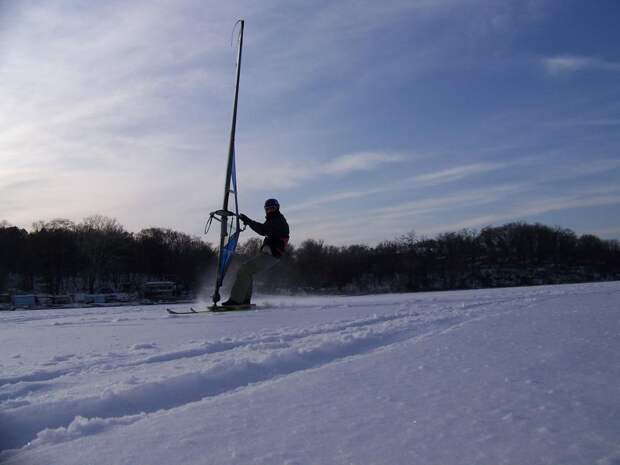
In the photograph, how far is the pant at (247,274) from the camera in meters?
9.00

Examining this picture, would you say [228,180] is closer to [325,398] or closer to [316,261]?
[325,398]

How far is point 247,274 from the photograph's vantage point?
910 centimetres

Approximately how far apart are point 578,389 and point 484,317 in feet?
10.1

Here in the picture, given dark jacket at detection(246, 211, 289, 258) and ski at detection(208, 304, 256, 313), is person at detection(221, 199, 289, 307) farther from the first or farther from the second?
ski at detection(208, 304, 256, 313)

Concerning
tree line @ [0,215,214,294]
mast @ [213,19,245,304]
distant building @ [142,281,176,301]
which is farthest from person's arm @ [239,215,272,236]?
tree line @ [0,215,214,294]

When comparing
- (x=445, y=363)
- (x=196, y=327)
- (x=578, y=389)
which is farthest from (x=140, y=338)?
(x=578, y=389)

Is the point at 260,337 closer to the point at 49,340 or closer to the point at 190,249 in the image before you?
the point at 49,340

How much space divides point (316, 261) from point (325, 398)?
3400 centimetres

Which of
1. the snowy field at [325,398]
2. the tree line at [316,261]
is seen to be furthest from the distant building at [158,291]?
the snowy field at [325,398]

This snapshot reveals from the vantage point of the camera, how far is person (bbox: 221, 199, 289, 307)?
9000 millimetres

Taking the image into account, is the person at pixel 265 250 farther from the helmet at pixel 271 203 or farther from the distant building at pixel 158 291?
the distant building at pixel 158 291

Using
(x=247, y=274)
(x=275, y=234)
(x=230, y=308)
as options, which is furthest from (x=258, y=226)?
(x=230, y=308)

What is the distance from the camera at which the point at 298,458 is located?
166cm

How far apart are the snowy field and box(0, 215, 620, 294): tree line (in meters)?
28.7
